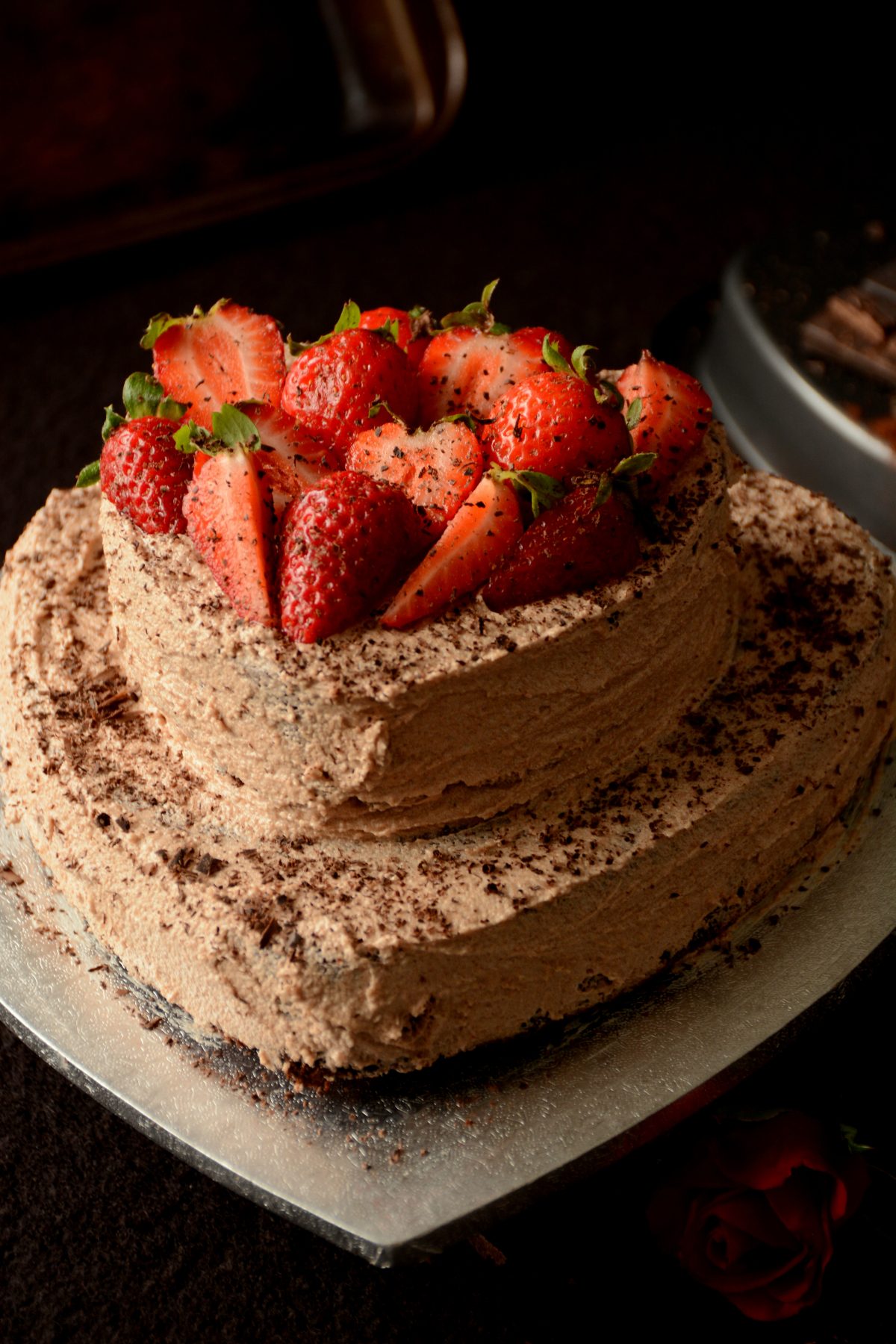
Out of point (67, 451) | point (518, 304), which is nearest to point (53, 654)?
point (67, 451)

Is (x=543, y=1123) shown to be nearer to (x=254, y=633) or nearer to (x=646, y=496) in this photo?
(x=254, y=633)

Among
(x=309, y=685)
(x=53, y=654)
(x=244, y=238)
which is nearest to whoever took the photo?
(x=309, y=685)

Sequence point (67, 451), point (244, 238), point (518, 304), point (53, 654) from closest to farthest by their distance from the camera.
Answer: point (53, 654) < point (67, 451) < point (518, 304) < point (244, 238)

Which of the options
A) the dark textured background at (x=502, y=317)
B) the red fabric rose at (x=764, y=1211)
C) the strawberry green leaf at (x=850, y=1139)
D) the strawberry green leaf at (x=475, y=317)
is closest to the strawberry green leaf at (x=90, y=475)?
the strawberry green leaf at (x=475, y=317)

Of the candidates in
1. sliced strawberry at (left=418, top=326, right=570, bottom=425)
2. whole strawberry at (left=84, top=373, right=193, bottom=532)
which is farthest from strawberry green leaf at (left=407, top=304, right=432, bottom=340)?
whole strawberry at (left=84, top=373, right=193, bottom=532)

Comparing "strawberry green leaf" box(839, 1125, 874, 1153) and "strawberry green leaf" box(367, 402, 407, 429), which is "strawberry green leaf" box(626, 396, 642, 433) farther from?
"strawberry green leaf" box(839, 1125, 874, 1153)

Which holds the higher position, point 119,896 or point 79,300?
point 119,896

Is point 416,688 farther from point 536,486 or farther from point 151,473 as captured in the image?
point 151,473

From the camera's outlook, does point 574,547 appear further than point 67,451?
No
